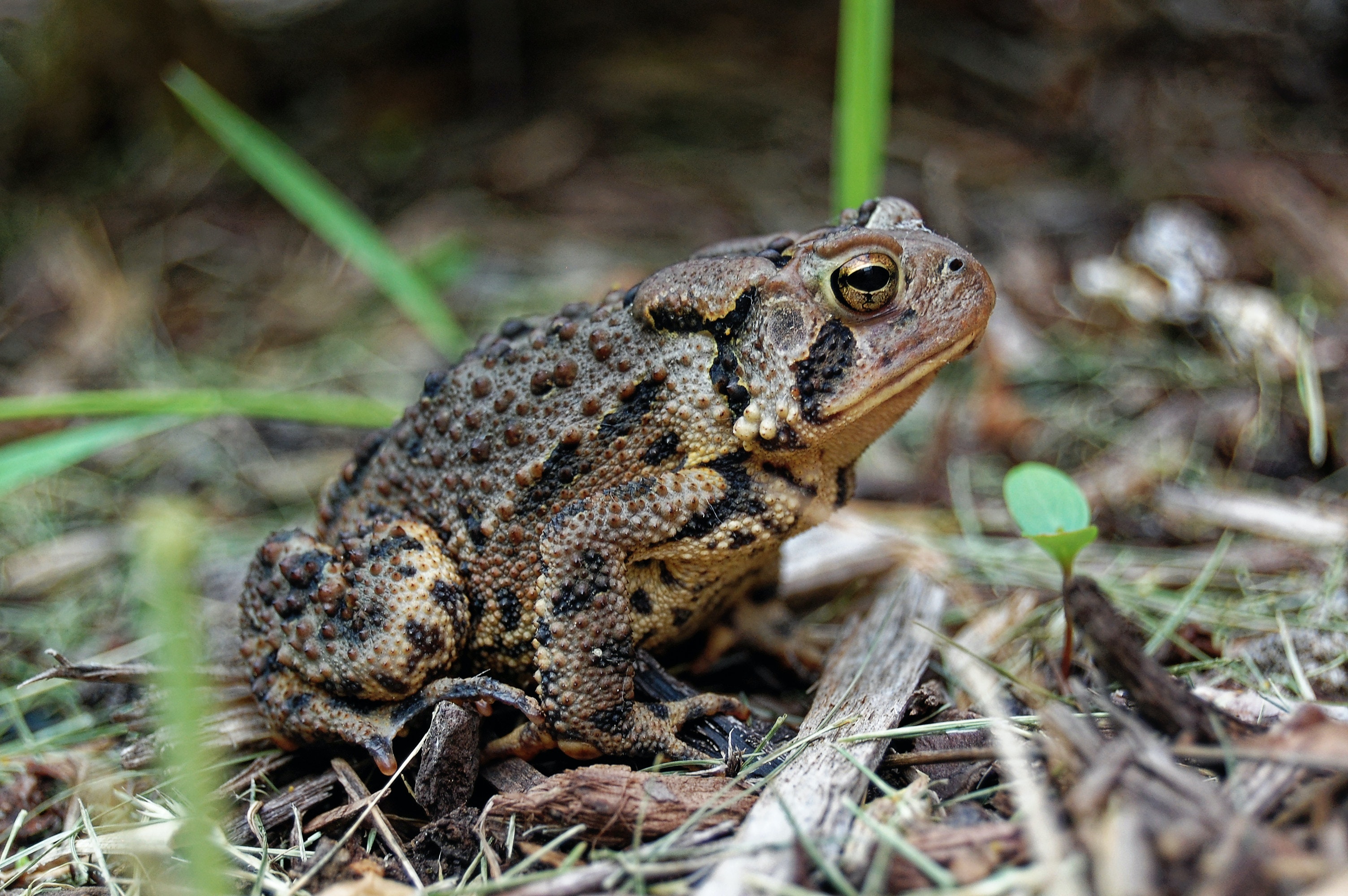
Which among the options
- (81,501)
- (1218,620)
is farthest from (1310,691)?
(81,501)

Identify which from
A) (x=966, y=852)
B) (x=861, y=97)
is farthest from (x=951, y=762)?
(x=861, y=97)

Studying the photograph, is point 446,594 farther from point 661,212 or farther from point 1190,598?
point 661,212

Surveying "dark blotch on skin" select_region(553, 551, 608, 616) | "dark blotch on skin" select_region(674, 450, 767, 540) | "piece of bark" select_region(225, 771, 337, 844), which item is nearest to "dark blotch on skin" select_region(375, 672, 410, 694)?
"piece of bark" select_region(225, 771, 337, 844)

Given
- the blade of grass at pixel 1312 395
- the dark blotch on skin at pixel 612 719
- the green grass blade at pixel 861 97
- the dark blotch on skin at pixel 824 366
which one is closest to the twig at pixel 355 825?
the dark blotch on skin at pixel 612 719

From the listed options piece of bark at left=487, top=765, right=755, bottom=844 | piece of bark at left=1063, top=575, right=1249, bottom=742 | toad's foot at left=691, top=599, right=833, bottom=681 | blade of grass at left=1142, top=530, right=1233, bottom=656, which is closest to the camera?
piece of bark at left=1063, top=575, right=1249, bottom=742

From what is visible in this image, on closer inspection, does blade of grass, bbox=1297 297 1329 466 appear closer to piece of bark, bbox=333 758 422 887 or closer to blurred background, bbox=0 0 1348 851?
blurred background, bbox=0 0 1348 851

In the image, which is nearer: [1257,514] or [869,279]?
[869,279]
